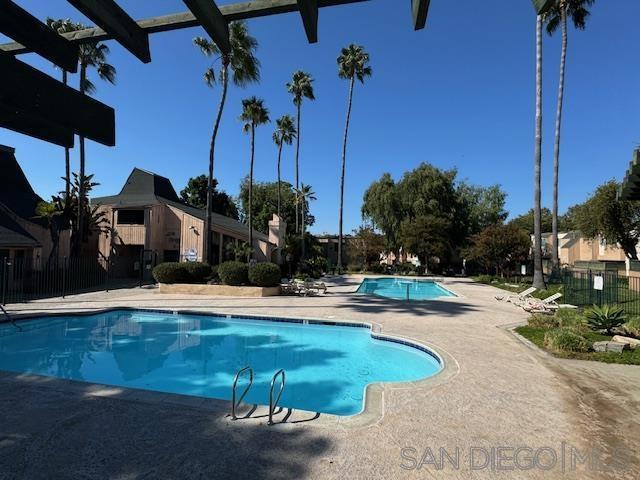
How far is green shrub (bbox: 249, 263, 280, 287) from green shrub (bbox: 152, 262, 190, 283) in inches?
151

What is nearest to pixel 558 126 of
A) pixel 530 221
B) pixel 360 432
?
pixel 360 432

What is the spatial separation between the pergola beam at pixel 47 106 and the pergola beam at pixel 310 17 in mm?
1206

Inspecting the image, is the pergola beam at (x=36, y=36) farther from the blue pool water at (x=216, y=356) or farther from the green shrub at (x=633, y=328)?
the green shrub at (x=633, y=328)

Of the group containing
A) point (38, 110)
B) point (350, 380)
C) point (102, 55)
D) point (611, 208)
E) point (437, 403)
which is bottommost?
point (350, 380)

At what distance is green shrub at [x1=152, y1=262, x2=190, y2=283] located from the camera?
18.7m

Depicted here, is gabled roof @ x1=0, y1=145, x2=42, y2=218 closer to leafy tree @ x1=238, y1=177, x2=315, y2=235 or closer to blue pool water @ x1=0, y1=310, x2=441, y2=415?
blue pool water @ x1=0, y1=310, x2=441, y2=415

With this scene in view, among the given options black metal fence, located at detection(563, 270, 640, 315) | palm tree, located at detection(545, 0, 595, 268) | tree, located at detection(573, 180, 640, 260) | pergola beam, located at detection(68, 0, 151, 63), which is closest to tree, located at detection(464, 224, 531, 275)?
palm tree, located at detection(545, 0, 595, 268)

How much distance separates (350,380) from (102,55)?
24639 mm

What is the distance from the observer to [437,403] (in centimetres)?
493

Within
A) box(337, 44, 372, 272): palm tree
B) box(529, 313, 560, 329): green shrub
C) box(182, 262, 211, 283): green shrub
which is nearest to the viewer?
box(529, 313, 560, 329): green shrub

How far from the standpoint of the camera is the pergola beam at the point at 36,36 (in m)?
1.55

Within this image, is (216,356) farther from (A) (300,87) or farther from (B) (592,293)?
(A) (300,87)

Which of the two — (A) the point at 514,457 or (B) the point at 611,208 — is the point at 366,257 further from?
(A) the point at 514,457

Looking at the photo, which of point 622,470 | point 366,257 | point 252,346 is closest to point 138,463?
point 622,470
